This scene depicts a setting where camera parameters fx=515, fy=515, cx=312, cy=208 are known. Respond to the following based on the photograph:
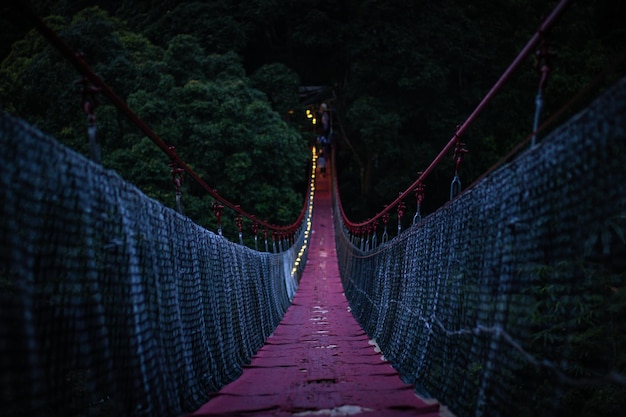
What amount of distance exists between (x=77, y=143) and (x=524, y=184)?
27.8 ft

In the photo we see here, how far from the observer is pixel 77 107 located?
8828 millimetres

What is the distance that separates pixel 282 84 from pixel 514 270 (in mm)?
12257

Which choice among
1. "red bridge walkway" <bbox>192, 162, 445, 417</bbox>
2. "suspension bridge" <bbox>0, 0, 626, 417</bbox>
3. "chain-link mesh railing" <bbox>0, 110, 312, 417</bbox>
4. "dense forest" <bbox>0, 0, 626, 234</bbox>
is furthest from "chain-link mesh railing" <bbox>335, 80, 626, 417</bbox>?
"dense forest" <bbox>0, 0, 626, 234</bbox>

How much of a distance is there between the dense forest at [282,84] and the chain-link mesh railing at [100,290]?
586 cm

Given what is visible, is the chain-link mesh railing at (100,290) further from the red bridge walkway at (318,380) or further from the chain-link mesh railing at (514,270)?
the chain-link mesh railing at (514,270)

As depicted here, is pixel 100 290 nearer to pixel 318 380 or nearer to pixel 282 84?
pixel 318 380

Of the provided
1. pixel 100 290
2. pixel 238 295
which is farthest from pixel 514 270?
pixel 238 295

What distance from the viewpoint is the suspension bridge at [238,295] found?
1073 mm

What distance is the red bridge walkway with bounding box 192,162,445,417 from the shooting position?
5.54ft

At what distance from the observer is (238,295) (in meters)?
2.86

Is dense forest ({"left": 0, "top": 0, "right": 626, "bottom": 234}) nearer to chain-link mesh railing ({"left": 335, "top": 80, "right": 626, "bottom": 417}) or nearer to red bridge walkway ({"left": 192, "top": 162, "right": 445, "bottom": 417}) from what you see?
red bridge walkway ({"left": 192, "top": 162, "right": 445, "bottom": 417})

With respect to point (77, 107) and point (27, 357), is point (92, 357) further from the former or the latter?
point (77, 107)

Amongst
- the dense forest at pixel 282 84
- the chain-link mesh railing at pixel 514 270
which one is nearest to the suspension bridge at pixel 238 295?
the chain-link mesh railing at pixel 514 270

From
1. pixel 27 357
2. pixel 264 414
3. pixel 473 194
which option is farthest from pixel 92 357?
pixel 473 194
